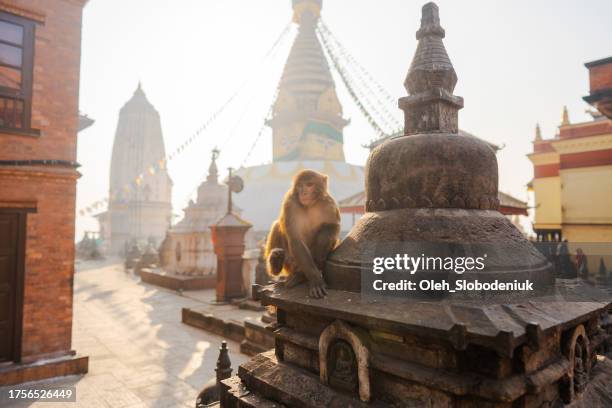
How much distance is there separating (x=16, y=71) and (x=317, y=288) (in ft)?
19.2

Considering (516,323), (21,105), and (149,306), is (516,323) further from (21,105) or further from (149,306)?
Result: (149,306)

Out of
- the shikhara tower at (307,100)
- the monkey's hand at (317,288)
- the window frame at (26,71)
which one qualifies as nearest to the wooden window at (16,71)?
the window frame at (26,71)

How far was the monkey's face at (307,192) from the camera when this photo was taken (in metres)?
3.13

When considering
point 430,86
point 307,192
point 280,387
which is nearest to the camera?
point 280,387

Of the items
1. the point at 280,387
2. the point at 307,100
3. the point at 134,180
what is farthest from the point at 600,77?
the point at 134,180

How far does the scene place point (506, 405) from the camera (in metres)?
1.91

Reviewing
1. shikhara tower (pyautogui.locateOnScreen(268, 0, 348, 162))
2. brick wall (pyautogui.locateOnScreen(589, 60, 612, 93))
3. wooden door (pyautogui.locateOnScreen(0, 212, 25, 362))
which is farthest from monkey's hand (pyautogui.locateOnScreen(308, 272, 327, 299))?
shikhara tower (pyautogui.locateOnScreen(268, 0, 348, 162))

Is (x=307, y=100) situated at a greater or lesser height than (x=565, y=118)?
greater

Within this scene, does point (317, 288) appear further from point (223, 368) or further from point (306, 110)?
point (306, 110)

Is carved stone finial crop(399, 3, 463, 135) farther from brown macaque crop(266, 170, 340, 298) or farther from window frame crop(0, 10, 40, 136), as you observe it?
window frame crop(0, 10, 40, 136)

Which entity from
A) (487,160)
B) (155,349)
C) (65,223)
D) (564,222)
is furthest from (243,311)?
(564,222)

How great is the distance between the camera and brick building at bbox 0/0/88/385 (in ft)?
17.6

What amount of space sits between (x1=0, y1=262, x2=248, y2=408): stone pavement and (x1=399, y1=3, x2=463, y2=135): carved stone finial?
4453mm

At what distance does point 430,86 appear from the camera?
119 inches
